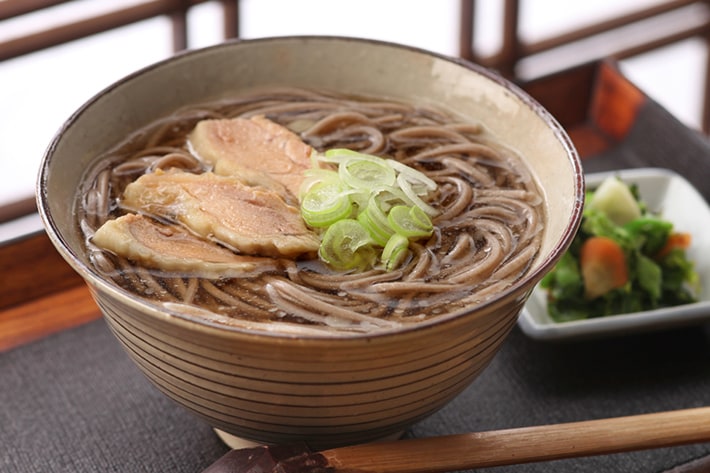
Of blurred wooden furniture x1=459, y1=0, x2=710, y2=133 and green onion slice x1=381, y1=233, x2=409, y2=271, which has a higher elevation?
green onion slice x1=381, y1=233, x2=409, y2=271

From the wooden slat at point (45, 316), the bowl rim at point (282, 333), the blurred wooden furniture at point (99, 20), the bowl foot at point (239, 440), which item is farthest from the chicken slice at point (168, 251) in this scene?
the blurred wooden furniture at point (99, 20)

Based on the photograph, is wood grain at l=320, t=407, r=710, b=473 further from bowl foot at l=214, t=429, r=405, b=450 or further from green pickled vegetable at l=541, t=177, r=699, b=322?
green pickled vegetable at l=541, t=177, r=699, b=322

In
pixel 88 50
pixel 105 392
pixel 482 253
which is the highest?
pixel 482 253

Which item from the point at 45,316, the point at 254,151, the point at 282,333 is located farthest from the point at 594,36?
the point at 282,333

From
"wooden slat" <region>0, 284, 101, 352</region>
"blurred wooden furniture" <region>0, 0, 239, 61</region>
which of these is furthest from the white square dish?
"blurred wooden furniture" <region>0, 0, 239, 61</region>

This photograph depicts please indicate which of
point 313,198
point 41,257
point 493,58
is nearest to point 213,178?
point 313,198

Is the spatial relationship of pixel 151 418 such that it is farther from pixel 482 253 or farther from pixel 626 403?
pixel 626 403

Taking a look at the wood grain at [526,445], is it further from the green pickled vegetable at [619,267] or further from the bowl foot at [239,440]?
the green pickled vegetable at [619,267]
